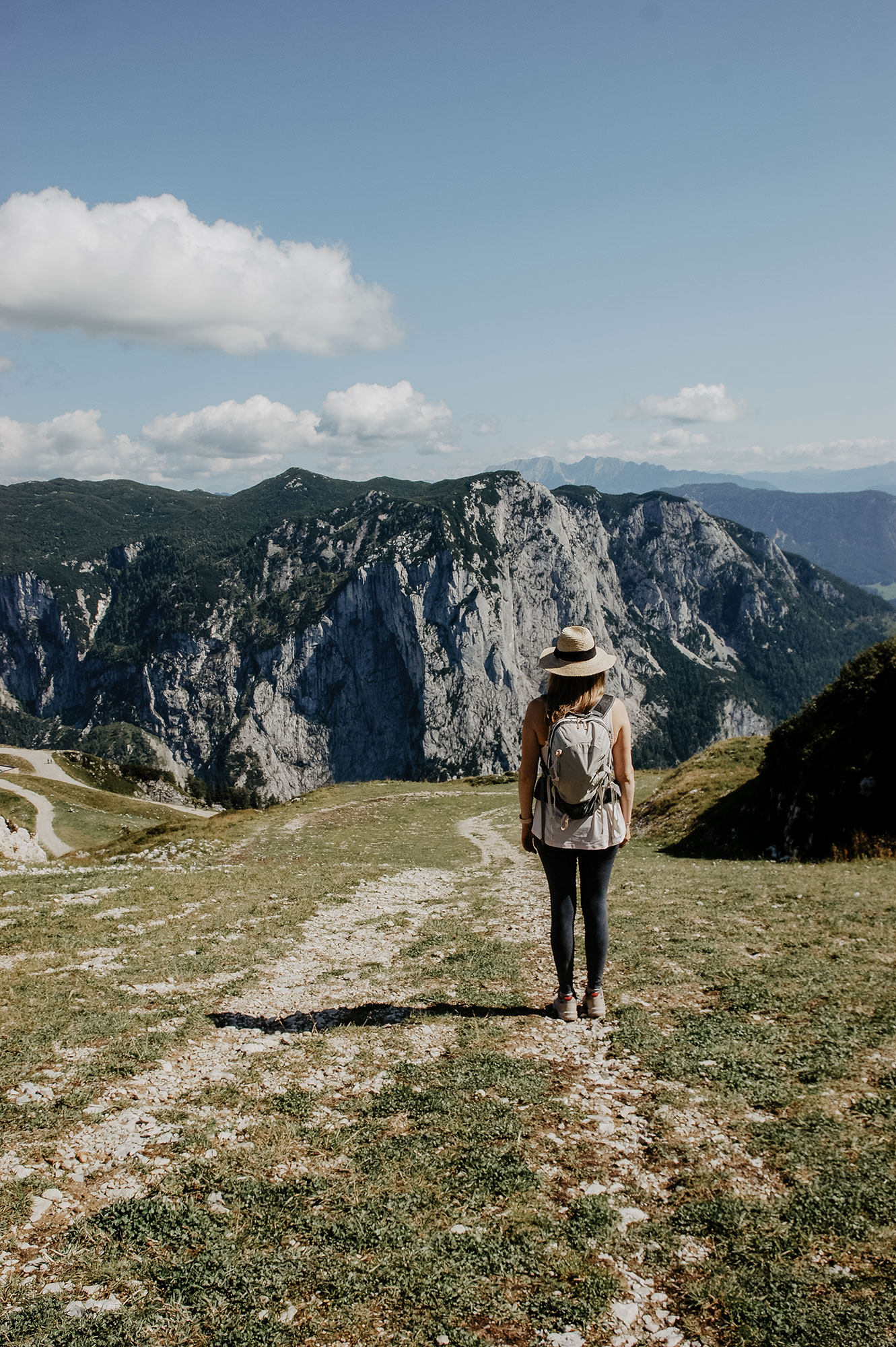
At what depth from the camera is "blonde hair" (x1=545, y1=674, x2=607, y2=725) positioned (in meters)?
8.53

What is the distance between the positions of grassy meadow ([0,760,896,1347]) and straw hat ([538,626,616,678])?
15.5 feet

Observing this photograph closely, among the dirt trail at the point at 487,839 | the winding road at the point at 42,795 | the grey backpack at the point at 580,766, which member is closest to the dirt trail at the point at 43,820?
the winding road at the point at 42,795

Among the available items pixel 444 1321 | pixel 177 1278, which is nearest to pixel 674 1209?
pixel 444 1321

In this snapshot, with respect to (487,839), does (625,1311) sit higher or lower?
higher

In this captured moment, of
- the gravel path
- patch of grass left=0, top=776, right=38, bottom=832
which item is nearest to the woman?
the gravel path

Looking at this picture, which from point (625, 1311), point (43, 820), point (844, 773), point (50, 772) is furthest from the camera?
point (50, 772)

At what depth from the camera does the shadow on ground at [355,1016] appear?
979cm

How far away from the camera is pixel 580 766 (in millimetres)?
8188

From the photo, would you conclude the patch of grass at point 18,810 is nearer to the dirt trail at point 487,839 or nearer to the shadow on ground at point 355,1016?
the dirt trail at point 487,839

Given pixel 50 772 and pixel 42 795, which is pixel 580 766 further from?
pixel 50 772

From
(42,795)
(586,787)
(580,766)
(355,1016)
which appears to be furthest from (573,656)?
(42,795)

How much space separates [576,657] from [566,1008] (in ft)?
16.1

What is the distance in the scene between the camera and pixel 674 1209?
5.66 meters

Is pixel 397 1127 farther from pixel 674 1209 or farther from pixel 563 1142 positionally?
pixel 674 1209
